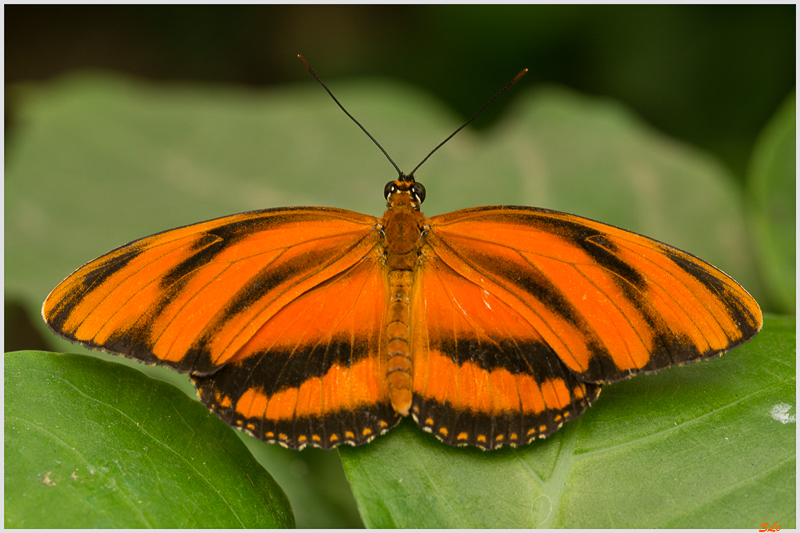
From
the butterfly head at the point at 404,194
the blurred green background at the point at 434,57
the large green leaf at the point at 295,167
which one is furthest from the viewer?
the blurred green background at the point at 434,57

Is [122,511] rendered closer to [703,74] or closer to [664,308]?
[664,308]

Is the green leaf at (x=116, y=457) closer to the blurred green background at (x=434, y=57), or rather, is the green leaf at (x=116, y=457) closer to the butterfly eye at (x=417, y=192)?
the blurred green background at (x=434, y=57)

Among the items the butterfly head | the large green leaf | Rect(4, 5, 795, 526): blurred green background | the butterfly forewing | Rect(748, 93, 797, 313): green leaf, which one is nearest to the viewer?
the butterfly forewing

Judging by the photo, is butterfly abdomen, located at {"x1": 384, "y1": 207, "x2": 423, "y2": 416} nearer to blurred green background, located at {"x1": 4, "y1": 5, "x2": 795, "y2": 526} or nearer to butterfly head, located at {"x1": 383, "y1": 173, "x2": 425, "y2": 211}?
butterfly head, located at {"x1": 383, "y1": 173, "x2": 425, "y2": 211}

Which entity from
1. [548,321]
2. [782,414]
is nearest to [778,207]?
[782,414]

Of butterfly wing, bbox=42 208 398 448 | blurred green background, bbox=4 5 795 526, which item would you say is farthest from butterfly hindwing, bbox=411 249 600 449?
blurred green background, bbox=4 5 795 526

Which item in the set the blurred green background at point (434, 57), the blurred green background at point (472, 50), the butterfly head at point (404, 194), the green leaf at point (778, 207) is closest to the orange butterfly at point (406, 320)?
the butterfly head at point (404, 194)
